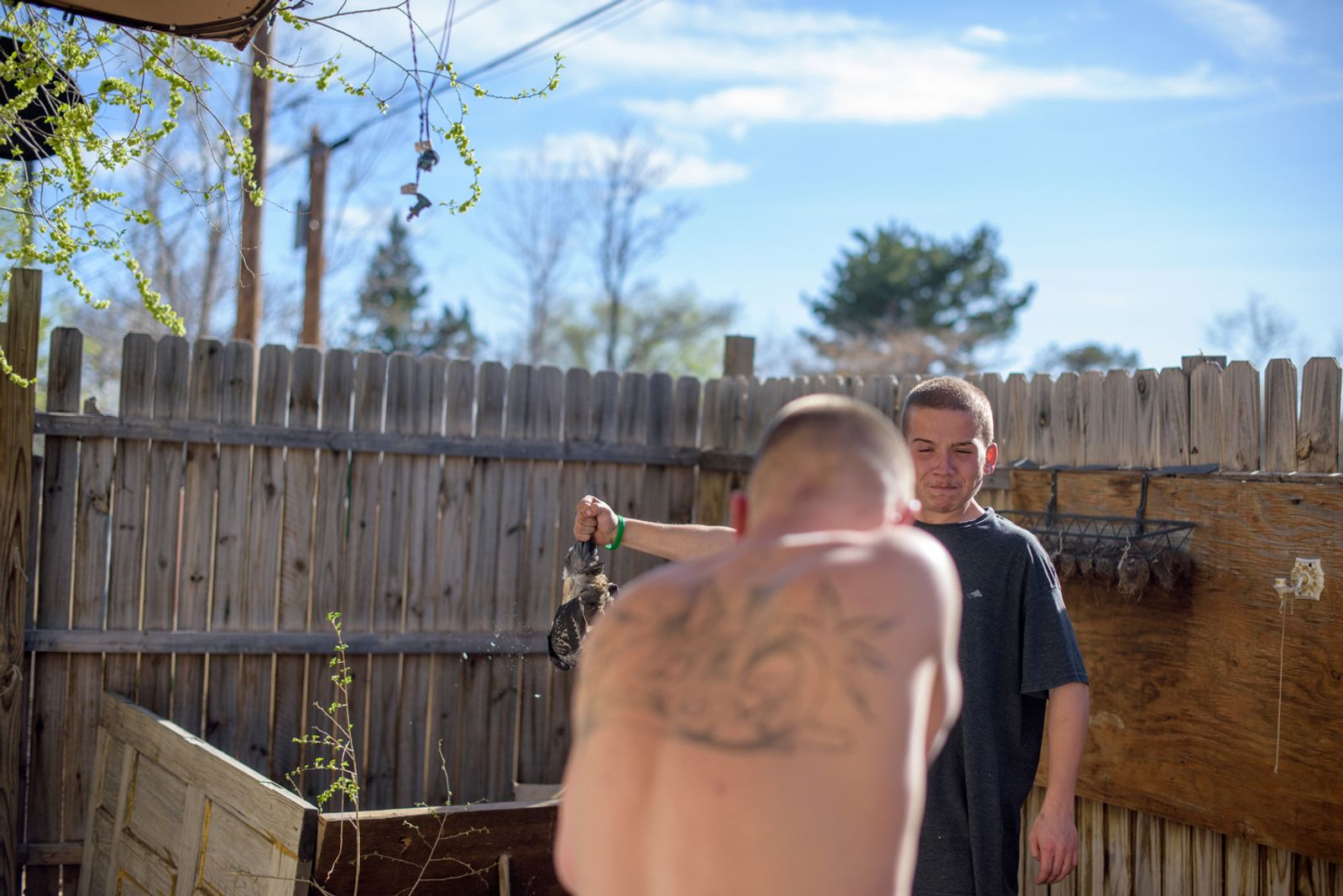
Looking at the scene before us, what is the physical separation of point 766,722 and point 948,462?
5.40 ft

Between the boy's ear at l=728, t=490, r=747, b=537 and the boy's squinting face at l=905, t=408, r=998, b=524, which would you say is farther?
the boy's squinting face at l=905, t=408, r=998, b=524

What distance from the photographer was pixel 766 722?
5.05 feet

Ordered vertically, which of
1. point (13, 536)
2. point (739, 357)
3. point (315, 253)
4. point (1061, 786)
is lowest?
point (1061, 786)

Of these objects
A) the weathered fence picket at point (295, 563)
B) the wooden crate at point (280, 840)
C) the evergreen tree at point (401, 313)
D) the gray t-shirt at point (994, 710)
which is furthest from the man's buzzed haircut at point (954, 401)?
the evergreen tree at point (401, 313)

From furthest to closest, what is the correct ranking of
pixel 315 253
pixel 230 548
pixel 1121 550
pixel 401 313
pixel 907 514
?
pixel 401 313 < pixel 315 253 < pixel 230 548 < pixel 1121 550 < pixel 907 514

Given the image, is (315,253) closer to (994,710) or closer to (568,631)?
(568,631)

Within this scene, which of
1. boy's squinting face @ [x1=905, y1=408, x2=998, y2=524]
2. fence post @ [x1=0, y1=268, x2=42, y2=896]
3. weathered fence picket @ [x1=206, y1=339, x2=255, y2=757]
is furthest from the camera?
weathered fence picket @ [x1=206, y1=339, x2=255, y2=757]

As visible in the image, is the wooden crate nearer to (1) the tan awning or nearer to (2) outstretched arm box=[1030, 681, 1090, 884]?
(2) outstretched arm box=[1030, 681, 1090, 884]

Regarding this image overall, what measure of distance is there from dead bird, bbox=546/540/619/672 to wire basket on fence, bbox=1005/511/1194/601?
173 cm

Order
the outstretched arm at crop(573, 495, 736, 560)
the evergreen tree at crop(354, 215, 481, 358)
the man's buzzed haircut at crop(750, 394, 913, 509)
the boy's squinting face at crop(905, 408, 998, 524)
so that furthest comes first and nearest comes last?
the evergreen tree at crop(354, 215, 481, 358), the outstretched arm at crop(573, 495, 736, 560), the boy's squinting face at crop(905, 408, 998, 524), the man's buzzed haircut at crop(750, 394, 913, 509)

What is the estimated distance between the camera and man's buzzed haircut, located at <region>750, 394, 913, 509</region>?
173cm

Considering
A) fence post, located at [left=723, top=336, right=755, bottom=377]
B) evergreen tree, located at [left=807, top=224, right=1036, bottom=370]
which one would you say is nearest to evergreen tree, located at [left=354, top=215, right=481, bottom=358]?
evergreen tree, located at [left=807, top=224, right=1036, bottom=370]

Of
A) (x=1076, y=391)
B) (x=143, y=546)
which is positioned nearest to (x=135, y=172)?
(x=143, y=546)

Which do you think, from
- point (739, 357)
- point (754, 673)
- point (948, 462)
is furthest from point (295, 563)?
point (754, 673)
